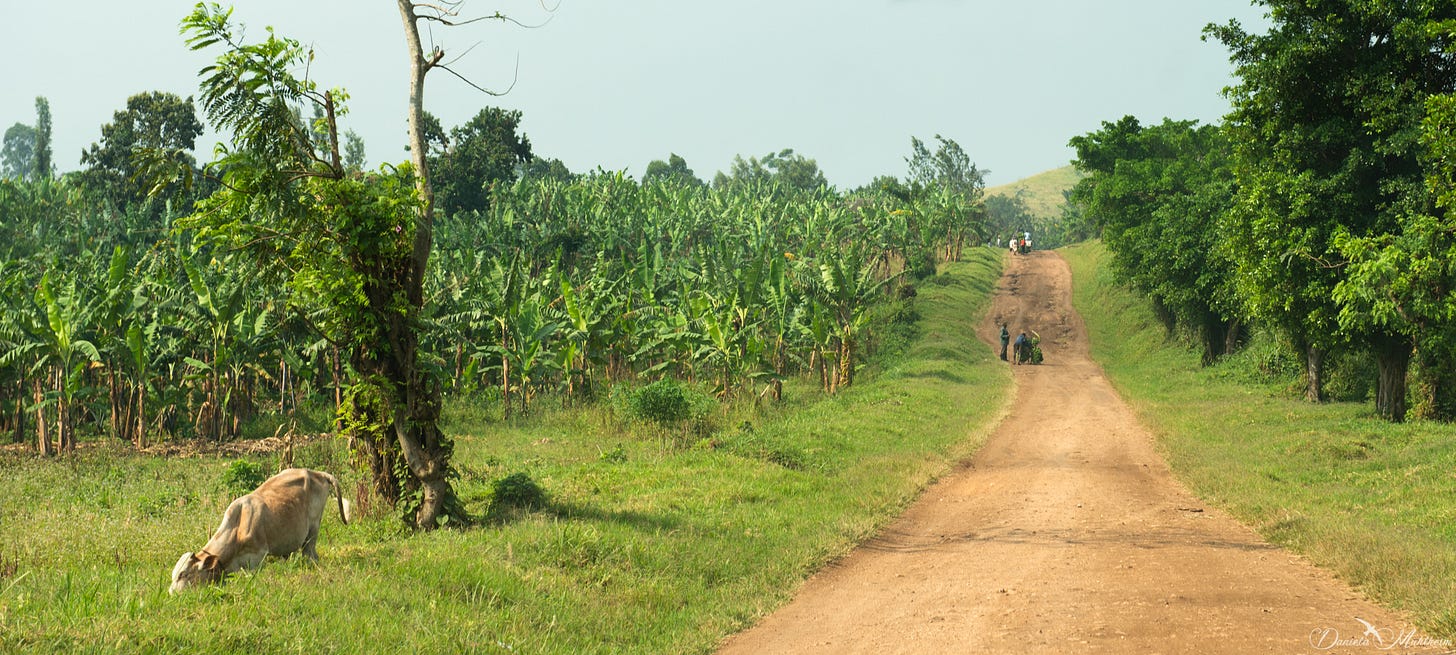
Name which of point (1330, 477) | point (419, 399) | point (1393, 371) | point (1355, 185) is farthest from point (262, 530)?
point (1393, 371)

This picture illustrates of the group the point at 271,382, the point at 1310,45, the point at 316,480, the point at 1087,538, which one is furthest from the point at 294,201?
the point at 1310,45

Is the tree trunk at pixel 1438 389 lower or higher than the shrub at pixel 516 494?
higher

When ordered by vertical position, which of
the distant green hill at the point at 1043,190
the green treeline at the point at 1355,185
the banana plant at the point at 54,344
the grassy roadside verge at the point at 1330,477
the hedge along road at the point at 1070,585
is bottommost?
the hedge along road at the point at 1070,585

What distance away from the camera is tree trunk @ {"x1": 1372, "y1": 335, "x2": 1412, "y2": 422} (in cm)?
1984

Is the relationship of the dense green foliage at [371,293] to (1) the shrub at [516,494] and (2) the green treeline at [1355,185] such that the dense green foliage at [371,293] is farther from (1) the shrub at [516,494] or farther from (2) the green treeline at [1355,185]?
(2) the green treeline at [1355,185]

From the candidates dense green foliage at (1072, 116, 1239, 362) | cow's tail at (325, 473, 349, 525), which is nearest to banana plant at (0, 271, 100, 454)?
cow's tail at (325, 473, 349, 525)

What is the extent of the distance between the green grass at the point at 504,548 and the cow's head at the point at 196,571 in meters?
0.13

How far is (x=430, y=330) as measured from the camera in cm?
1544

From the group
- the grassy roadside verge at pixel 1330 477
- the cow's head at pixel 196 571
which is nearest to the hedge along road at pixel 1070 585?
the grassy roadside verge at pixel 1330 477

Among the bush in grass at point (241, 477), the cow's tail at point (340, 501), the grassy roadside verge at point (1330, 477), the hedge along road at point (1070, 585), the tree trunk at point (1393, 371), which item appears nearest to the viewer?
the hedge along road at point (1070, 585)

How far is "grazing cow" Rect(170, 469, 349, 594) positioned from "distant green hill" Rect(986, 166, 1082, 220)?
548ft

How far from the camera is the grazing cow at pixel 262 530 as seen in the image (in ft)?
25.2

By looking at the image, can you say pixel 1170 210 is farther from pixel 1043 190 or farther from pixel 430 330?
pixel 1043 190

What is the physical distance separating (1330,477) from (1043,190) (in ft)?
595
